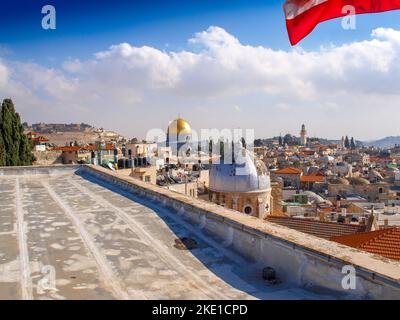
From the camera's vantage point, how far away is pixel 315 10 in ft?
12.0

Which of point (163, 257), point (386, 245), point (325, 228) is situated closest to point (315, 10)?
point (163, 257)

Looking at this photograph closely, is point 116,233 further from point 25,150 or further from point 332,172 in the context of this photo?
point 332,172

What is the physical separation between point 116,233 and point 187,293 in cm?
203

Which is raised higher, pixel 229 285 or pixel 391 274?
pixel 391 274

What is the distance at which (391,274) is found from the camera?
8.86 feet

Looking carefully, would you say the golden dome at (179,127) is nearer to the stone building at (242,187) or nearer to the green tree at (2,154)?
the green tree at (2,154)

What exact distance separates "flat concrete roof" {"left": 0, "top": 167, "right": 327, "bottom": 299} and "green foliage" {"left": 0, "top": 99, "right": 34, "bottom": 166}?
20368 mm

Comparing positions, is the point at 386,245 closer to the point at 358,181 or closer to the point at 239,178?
the point at 239,178

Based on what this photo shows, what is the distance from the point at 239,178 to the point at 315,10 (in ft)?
53.7

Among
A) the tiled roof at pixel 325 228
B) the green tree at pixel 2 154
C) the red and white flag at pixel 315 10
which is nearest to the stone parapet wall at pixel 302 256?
the red and white flag at pixel 315 10

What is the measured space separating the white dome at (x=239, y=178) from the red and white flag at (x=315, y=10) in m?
16.2

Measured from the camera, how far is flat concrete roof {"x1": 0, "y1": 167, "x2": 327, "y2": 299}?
3.21 meters

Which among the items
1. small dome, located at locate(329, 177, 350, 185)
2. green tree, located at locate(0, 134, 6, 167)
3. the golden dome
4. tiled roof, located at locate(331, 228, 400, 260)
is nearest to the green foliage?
green tree, located at locate(0, 134, 6, 167)
